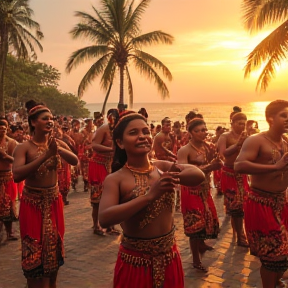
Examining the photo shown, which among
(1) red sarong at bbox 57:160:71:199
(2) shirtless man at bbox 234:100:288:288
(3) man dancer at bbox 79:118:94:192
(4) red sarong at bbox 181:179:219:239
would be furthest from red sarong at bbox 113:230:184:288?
(3) man dancer at bbox 79:118:94:192

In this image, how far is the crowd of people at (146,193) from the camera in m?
2.86

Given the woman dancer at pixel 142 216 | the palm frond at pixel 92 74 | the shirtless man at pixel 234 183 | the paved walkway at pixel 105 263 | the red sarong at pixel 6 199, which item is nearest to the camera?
the woman dancer at pixel 142 216

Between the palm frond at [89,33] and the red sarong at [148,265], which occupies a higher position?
the palm frond at [89,33]

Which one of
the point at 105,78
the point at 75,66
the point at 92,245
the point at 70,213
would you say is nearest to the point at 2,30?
the point at 75,66

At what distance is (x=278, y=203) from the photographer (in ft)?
14.4

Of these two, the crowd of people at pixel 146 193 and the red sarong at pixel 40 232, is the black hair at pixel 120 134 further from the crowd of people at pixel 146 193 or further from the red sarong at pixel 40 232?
the red sarong at pixel 40 232

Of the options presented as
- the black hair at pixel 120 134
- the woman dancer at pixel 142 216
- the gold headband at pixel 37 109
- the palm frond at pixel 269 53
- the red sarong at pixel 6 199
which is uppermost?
the palm frond at pixel 269 53

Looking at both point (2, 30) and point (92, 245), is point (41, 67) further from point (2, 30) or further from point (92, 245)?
point (92, 245)

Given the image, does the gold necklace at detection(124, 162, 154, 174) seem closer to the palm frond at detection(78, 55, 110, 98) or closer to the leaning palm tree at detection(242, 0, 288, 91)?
the leaning palm tree at detection(242, 0, 288, 91)

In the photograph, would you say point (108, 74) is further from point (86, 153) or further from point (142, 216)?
point (142, 216)

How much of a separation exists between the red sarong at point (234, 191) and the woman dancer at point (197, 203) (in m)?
1.19

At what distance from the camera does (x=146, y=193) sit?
8.78ft

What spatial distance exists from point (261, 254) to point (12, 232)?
504 centimetres

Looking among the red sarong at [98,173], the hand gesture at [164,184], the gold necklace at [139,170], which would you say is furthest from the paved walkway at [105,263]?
the hand gesture at [164,184]
